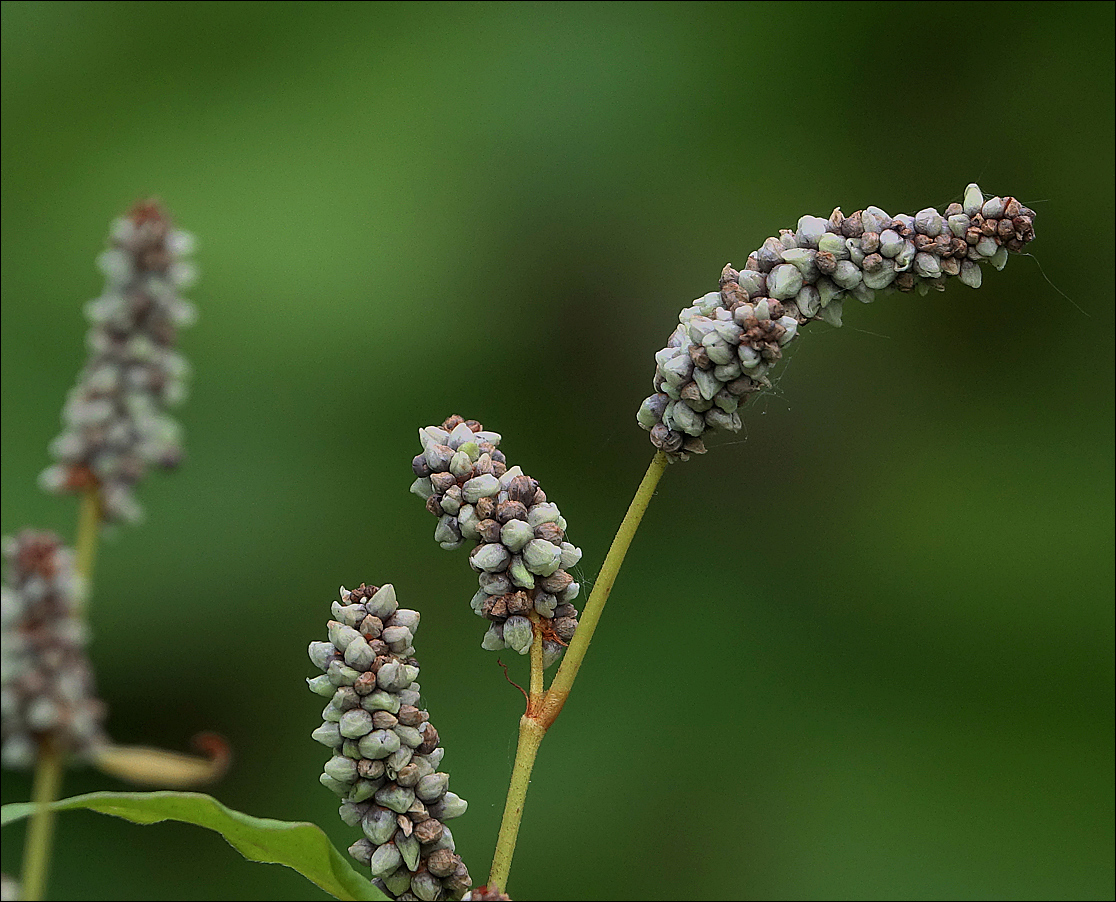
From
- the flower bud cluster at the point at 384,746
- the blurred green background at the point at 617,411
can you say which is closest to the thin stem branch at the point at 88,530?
the flower bud cluster at the point at 384,746

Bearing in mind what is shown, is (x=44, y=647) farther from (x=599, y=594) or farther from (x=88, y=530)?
(x=599, y=594)

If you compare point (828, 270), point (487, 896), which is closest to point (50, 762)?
point (487, 896)

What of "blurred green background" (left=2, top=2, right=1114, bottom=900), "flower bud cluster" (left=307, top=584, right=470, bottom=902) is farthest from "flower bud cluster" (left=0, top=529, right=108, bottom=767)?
"blurred green background" (left=2, top=2, right=1114, bottom=900)

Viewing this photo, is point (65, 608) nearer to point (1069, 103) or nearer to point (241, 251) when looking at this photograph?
point (241, 251)

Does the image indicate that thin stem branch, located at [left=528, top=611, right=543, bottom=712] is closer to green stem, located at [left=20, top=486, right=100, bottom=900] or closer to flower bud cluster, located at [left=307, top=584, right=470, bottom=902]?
flower bud cluster, located at [left=307, top=584, right=470, bottom=902]

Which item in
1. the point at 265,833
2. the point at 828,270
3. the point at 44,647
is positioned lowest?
the point at 265,833
